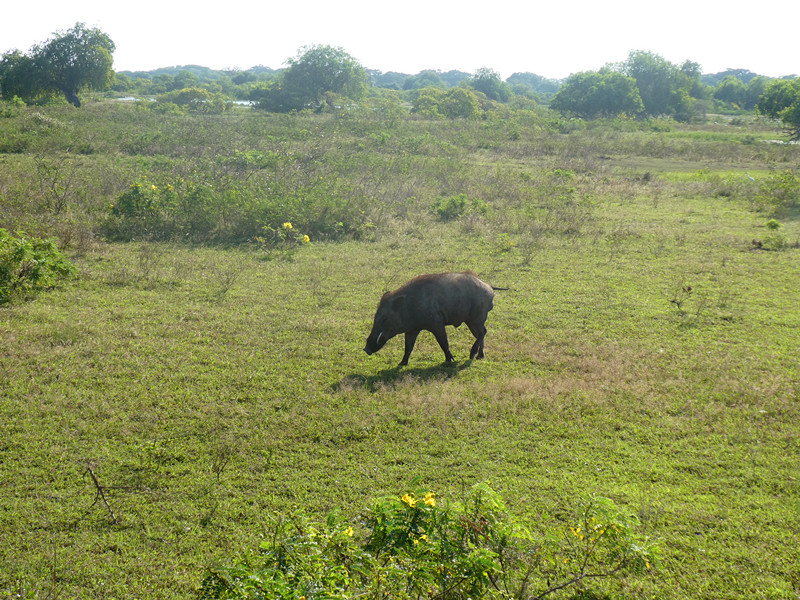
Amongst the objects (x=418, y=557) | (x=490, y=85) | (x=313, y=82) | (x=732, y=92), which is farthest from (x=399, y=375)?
(x=732, y=92)

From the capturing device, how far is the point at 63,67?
4153cm

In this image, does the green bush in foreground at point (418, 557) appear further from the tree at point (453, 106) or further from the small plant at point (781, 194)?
the tree at point (453, 106)

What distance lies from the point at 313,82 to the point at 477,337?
51.7 meters

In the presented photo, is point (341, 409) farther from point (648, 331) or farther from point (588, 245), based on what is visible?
point (588, 245)

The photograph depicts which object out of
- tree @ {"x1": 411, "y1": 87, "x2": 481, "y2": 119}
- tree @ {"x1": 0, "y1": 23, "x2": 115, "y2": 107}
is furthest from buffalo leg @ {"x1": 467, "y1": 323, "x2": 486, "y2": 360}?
tree @ {"x1": 0, "y1": 23, "x2": 115, "y2": 107}

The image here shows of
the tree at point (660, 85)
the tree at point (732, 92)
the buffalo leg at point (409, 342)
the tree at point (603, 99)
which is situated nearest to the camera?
the buffalo leg at point (409, 342)

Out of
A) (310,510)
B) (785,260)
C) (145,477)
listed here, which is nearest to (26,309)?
(145,477)

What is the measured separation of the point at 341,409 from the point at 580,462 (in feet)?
10.4

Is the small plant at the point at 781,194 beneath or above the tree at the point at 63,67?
beneath

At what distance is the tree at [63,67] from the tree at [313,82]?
47.4ft

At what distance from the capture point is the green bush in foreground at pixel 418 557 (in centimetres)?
295

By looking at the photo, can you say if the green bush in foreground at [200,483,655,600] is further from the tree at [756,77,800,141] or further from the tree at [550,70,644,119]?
the tree at [550,70,644,119]

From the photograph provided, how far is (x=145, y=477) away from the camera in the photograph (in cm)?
562

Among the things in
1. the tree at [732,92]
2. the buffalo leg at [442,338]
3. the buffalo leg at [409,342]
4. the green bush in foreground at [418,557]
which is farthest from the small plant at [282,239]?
the tree at [732,92]
